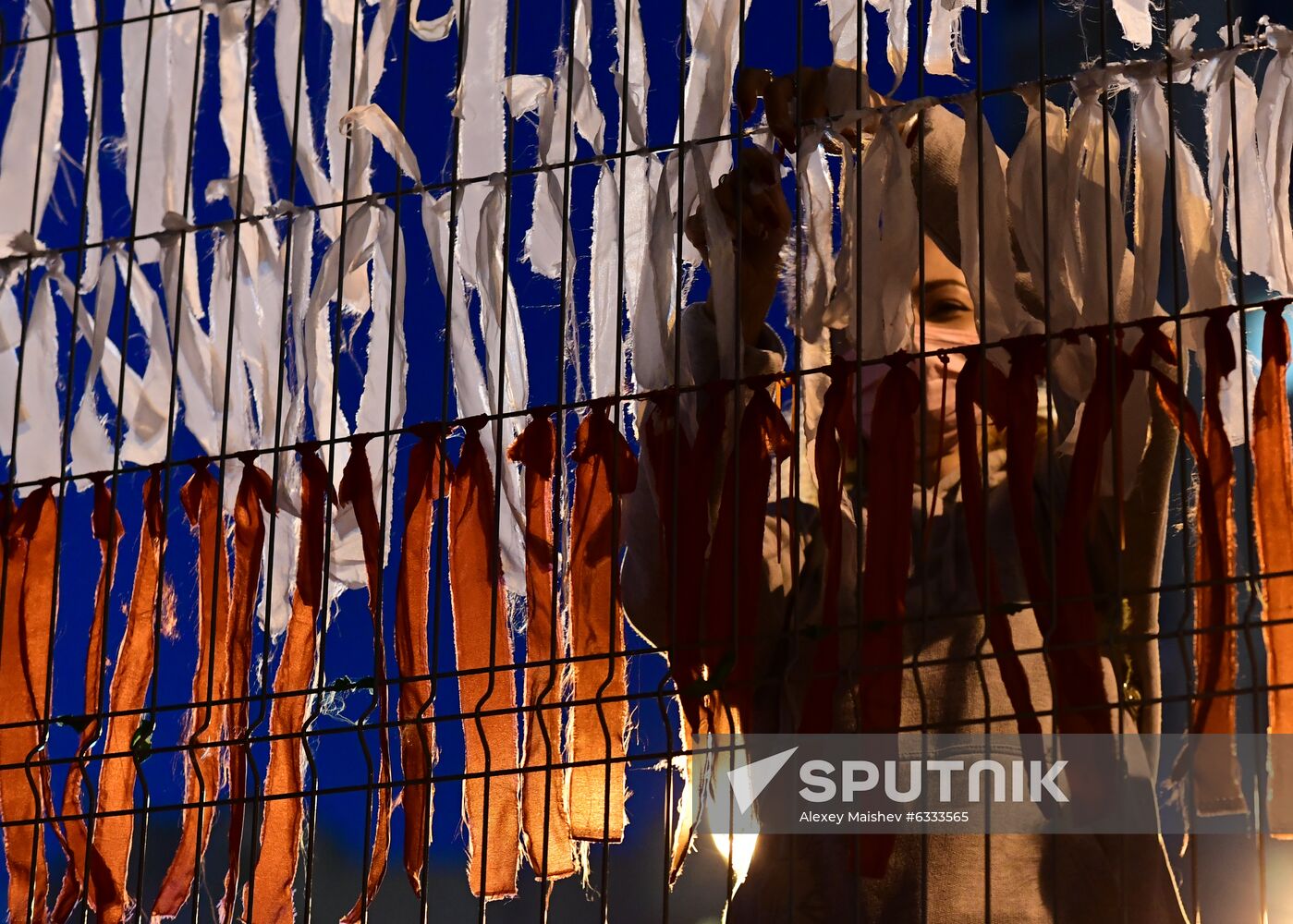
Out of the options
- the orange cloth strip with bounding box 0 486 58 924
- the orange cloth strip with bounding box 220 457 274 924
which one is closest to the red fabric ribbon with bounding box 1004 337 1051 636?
the orange cloth strip with bounding box 220 457 274 924

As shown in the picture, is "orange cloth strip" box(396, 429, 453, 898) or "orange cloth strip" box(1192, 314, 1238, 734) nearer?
"orange cloth strip" box(1192, 314, 1238, 734)

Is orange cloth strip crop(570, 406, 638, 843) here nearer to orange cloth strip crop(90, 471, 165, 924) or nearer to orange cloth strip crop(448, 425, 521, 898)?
orange cloth strip crop(448, 425, 521, 898)

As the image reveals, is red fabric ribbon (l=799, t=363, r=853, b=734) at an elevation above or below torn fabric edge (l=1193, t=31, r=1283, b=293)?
below

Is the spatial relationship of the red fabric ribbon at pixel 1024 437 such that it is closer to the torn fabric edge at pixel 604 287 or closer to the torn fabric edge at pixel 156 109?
the torn fabric edge at pixel 604 287

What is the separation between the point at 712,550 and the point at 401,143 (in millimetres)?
1048

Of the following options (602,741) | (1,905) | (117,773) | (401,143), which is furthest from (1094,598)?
(1,905)

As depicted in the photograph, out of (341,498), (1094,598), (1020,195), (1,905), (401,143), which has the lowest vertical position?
(1,905)

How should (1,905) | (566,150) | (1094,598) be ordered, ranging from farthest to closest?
(1,905) < (566,150) < (1094,598)

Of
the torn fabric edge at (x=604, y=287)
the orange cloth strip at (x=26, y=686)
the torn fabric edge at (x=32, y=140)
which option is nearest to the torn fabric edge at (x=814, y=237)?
the torn fabric edge at (x=604, y=287)

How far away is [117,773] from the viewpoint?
13.4 feet

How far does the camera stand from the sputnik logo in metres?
3.55

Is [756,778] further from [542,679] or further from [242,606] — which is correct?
[242,606]

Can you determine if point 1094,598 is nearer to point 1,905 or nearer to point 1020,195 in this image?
point 1020,195

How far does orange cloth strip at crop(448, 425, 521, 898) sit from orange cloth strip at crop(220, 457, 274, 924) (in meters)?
0.41
